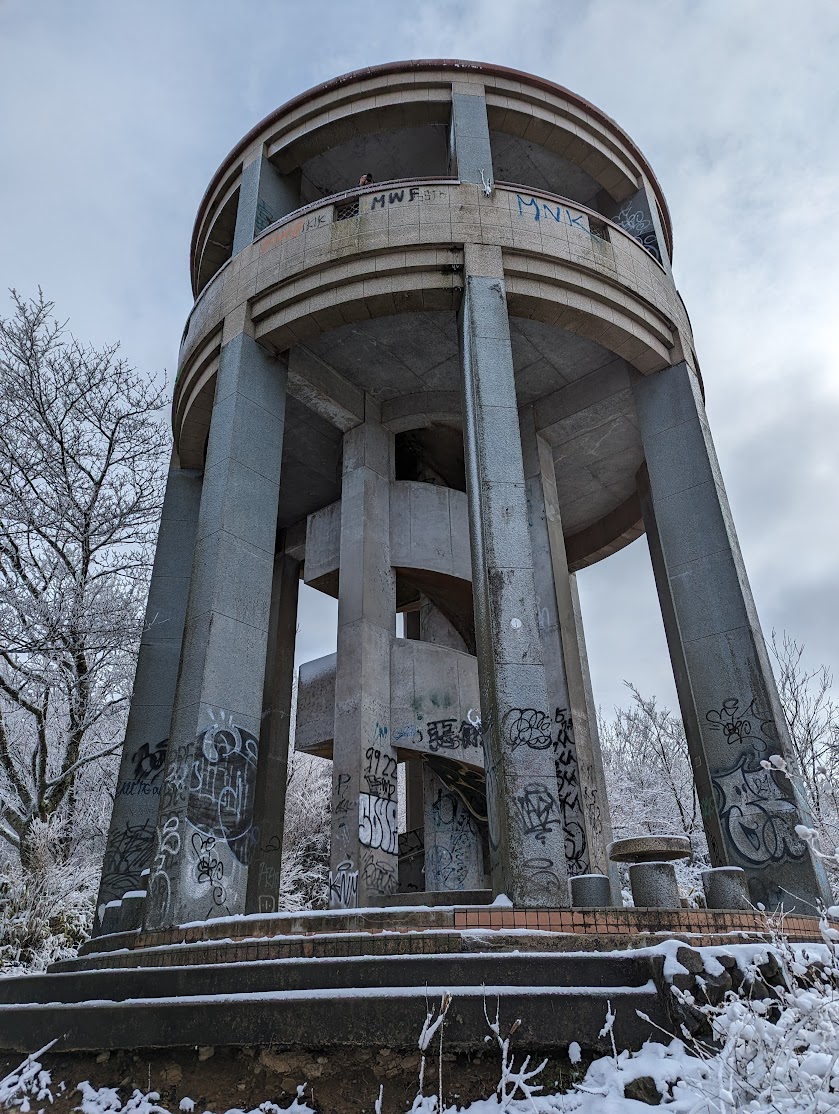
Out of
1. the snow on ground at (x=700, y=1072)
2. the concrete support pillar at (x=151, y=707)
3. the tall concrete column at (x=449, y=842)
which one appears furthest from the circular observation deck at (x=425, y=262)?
the snow on ground at (x=700, y=1072)

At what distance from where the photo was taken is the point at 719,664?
12.0 meters

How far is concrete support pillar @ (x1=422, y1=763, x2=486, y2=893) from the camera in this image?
52.3ft

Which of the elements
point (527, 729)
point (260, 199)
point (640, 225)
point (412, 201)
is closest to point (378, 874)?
point (527, 729)

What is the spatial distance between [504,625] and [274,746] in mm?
9309

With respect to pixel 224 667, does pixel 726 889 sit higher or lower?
lower

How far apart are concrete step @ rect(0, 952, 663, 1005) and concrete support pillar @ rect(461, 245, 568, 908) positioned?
178cm

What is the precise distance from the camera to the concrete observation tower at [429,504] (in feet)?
34.2

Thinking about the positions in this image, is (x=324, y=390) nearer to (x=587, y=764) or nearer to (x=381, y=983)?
(x=587, y=764)

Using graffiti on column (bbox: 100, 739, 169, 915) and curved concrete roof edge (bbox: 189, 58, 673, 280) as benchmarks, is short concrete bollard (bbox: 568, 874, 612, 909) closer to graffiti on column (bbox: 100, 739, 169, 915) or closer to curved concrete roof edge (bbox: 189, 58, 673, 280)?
graffiti on column (bbox: 100, 739, 169, 915)

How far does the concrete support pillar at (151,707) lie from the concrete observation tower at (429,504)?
0.05 metres

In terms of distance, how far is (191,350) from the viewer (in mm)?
14969

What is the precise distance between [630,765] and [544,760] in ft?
88.4

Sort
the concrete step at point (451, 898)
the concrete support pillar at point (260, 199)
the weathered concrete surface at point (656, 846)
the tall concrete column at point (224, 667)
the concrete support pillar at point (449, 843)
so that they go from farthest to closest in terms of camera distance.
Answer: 1. the concrete support pillar at point (449, 843)
2. the concrete support pillar at point (260, 199)
3. the concrete step at point (451, 898)
4. the tall concrete column at point (224, 667)
5. the weathered concrete surface at point (656, 846)

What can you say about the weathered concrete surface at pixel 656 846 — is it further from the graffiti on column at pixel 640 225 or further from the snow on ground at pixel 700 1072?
the graffiti on column at pixel 640 225
